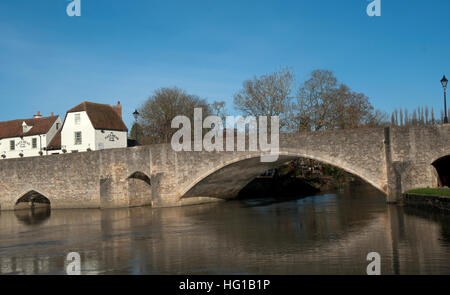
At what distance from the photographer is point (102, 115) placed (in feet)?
161

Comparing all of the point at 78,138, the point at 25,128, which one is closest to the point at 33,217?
the point at 78,138

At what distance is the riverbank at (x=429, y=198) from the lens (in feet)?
64.1

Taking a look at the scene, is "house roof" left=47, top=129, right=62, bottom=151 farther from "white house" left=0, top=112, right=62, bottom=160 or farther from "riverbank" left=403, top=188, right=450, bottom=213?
"riverbank" left=403, top=188, right=450, bottom=213

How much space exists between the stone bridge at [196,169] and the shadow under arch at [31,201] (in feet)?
0.62

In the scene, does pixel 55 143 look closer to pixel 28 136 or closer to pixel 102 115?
pixel 28 136

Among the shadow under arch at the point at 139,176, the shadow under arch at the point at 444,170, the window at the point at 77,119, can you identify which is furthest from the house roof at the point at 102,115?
the shadow under arch at the point at 444,170

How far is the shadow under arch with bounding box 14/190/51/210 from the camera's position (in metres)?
39.7

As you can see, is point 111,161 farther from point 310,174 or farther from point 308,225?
point 310,174

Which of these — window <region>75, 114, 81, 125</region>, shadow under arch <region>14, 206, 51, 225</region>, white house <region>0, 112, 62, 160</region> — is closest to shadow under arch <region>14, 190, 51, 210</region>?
shadow under arch <region>14, 206, 51, 225</region>

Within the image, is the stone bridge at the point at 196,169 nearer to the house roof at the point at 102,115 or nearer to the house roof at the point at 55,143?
the house roof at the point at 55,143

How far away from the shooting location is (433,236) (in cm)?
1429

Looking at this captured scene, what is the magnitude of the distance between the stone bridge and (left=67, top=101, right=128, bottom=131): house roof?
1033 cm
